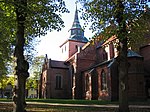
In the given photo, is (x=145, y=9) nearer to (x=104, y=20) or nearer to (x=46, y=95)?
(x=104, y=20)

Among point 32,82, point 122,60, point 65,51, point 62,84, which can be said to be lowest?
point 62,84

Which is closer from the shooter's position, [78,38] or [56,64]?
[56,64]

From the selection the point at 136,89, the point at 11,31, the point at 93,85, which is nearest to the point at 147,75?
the point at 136,89

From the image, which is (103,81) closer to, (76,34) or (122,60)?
(122,60)

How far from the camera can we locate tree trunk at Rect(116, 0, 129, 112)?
12718 mm

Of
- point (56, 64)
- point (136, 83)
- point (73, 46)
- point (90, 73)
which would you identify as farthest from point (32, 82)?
point (136, 83)

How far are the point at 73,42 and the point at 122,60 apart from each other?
4323 centimetres

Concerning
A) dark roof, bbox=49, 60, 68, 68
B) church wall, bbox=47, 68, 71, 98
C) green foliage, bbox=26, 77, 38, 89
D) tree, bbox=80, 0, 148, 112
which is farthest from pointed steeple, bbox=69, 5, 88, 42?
tree, bbox=80, 0, 148, 112

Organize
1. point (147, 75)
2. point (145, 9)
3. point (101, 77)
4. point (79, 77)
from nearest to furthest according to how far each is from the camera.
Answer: point (145, 9) < point (147, 75) < point (101, 77) < point (79, 77)

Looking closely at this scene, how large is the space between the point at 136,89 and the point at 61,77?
21808 millimetres

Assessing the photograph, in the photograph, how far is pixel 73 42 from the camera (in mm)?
56250

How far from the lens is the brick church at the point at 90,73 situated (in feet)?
105

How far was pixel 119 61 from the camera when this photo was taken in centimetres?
1348

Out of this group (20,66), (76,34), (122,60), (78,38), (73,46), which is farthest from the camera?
(76,34)
